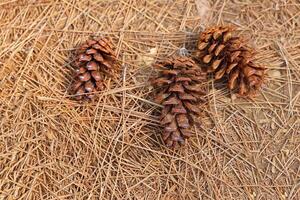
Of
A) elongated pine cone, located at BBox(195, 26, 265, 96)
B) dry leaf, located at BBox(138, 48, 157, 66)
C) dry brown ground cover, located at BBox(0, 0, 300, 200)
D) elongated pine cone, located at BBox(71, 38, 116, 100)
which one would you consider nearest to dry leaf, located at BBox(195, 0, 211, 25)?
dry brown ground cover, located at BBox(0, 0, 300, 200)

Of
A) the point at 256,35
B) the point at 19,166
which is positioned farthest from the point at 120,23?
the point at 19,166

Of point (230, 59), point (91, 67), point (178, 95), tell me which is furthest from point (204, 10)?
point (91, 67)

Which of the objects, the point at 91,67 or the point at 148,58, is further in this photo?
the point at 148,58

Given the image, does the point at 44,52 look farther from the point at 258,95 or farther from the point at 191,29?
the point at 258,95

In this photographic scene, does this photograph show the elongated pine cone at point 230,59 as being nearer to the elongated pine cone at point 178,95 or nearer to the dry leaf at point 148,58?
the elongated pine cone at point 178,95

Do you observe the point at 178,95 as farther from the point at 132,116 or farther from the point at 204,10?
the point at 204,10

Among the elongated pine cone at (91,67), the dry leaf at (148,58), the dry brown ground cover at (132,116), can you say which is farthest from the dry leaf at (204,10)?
the elongated pine cone at (91,67)
